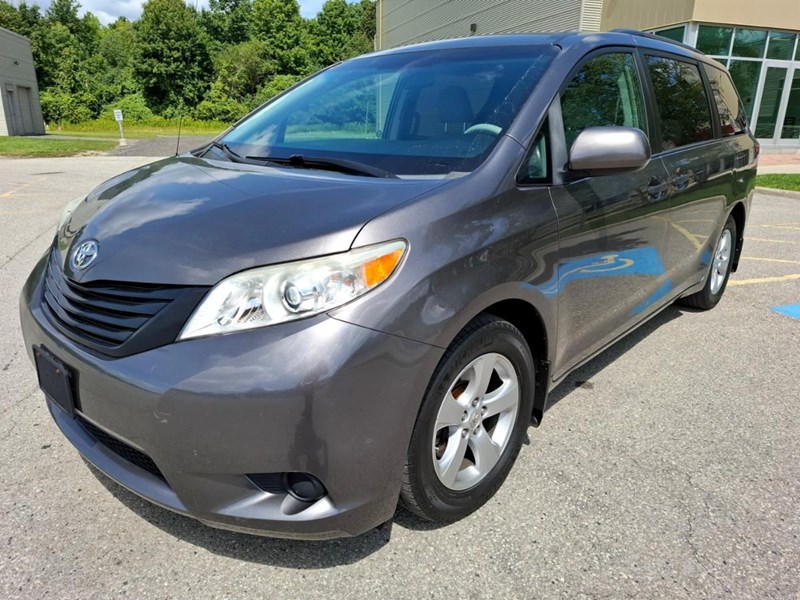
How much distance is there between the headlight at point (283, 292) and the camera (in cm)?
170

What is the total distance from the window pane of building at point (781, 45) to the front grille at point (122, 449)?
2128 centimetres

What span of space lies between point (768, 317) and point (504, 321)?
3437mm

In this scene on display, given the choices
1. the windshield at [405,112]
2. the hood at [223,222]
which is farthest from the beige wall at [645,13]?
the hood at [223,222]

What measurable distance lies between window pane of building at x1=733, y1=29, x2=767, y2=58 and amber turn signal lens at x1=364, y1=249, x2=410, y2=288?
19.4 metres

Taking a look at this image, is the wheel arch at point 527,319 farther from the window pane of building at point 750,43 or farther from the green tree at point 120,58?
the green tree at point 120,58

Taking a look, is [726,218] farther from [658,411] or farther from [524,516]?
[524,516]

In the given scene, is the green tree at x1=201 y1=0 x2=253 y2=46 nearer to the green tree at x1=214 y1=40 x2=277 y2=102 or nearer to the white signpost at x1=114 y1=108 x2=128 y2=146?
the green tree at x1=214 y1=40 x2=277 y2=102

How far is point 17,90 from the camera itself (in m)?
34.2

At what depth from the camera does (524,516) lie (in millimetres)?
2301

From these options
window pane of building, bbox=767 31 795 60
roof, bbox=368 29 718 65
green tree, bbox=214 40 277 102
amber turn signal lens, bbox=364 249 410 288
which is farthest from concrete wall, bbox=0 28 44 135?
amber turn signal lens, bbox=364 249 410 288

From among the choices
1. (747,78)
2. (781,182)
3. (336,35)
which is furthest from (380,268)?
(336,35)

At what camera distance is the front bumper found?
1640 millimetres

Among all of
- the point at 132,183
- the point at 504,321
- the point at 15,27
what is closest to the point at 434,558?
the point at 504,321

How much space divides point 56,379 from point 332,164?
1259 millimetres
